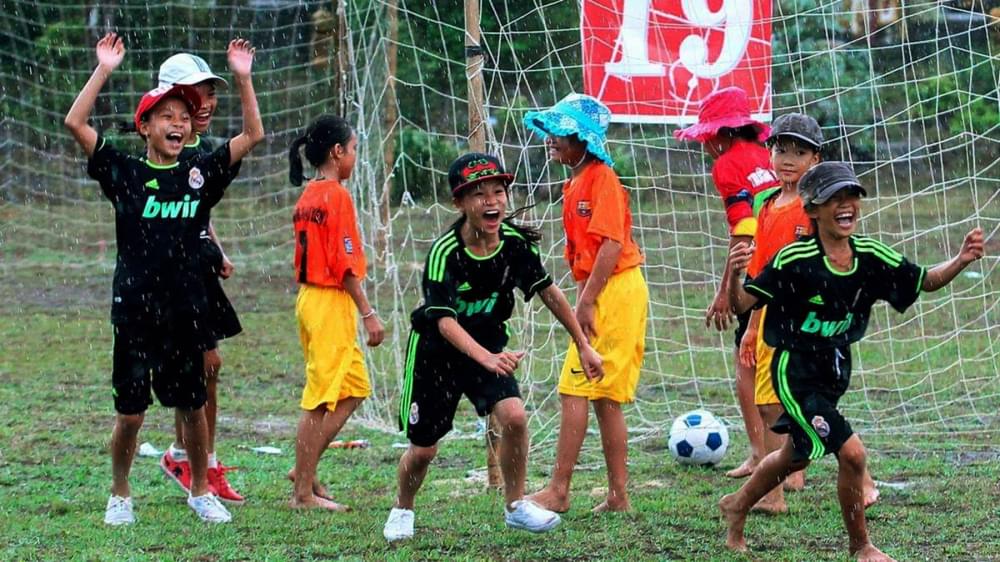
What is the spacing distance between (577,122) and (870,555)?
7.46ft

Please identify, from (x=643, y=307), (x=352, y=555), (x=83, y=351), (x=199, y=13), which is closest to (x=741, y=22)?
Answer: (x=643, y=307)

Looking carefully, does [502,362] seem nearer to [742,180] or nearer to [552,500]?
[552,500]

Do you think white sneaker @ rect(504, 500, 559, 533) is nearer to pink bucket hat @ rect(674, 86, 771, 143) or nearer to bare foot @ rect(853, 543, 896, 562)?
bare foot @ rect(853, 543, 896, 562)

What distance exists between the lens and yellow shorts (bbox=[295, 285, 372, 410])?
6398mm

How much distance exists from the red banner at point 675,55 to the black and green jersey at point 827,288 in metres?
3.58

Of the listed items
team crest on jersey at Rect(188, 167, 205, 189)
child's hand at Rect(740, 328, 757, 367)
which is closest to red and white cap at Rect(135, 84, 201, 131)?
team crest on jersey at Rect(188, 167, 205, 189)

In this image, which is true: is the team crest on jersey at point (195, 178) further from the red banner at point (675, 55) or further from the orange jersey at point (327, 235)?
the red banner at point (675, 55)

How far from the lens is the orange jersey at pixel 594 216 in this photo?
5957 mm

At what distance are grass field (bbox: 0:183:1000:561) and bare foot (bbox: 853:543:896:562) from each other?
0.42 feet

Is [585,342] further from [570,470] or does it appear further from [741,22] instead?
[741,22]

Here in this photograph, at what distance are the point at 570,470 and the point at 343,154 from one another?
185 cm

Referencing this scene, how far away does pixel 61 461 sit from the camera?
7562 millimetres

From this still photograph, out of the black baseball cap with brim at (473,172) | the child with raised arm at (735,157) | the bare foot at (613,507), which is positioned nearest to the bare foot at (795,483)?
the child with raised arm at (735,157)

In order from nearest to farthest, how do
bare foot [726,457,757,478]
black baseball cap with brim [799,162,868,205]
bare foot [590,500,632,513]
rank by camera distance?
black baseball cap with brim [799,162,868,205], bare foot [590,500,632,513], bare foot [726,457,757,478]
